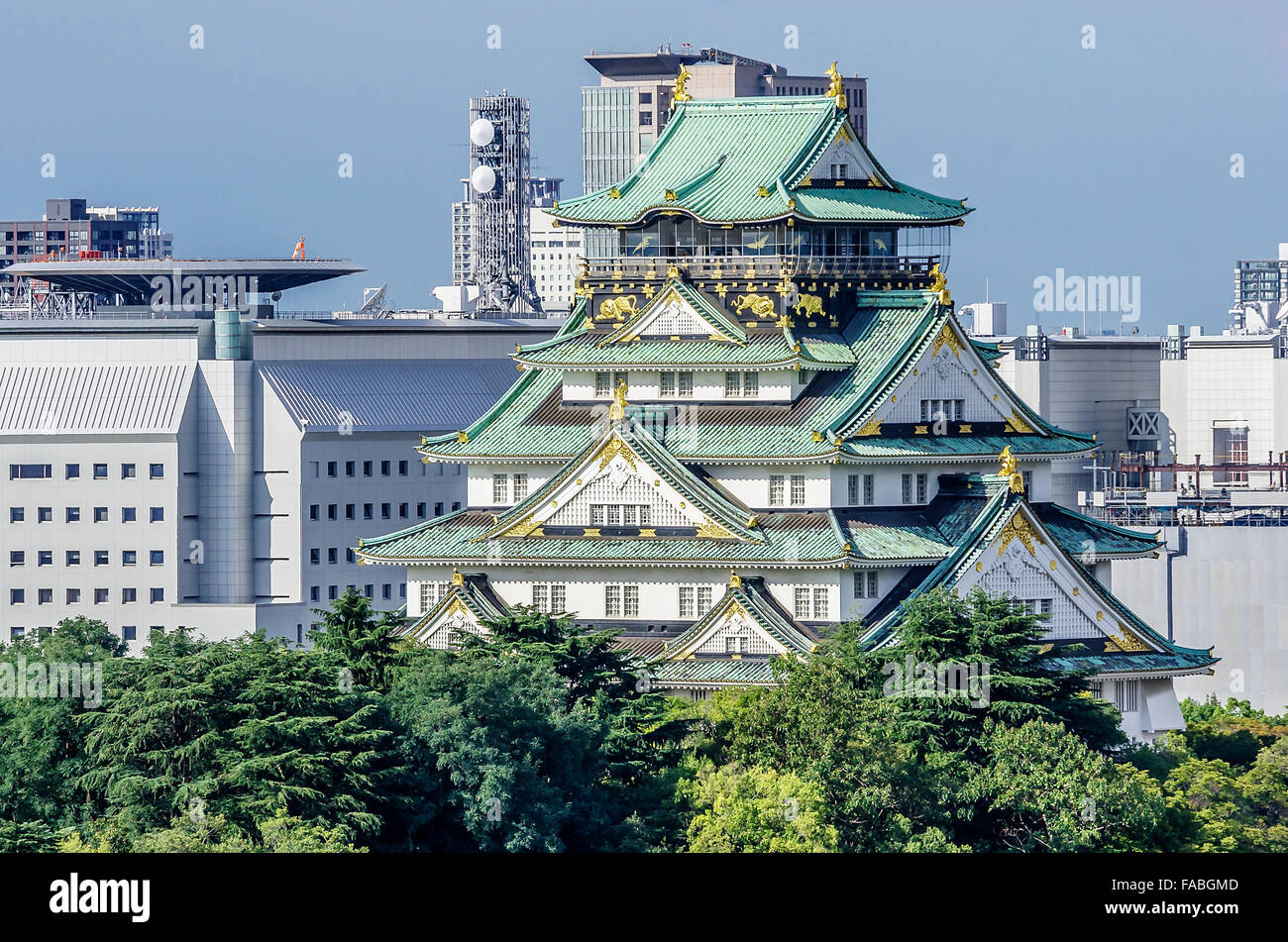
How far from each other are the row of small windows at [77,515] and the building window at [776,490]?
82.4 meters

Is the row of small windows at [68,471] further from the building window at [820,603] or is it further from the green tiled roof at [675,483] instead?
the building window at [820,603]

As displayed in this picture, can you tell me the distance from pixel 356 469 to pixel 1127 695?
85.5 metres

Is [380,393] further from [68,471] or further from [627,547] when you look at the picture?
[627,547]

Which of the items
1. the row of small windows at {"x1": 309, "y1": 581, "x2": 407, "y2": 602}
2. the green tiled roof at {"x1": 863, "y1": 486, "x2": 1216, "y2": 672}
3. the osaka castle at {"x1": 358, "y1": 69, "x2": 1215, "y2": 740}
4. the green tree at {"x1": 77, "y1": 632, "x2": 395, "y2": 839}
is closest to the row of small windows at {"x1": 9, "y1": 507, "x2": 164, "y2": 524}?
the row of small windows at {"x1": 309, "y1": 581, "x2": 407, "y2": 602}

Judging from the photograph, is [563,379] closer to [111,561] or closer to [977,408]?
[977,408]

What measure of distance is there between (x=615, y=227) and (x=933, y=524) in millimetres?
18708

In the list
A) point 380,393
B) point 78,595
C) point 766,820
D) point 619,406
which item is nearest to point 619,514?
point 619,406

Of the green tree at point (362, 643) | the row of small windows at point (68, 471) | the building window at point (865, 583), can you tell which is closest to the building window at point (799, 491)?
the building window at point (865, 583)

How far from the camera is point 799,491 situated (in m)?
108

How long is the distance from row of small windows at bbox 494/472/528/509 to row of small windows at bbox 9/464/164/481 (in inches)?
2779
